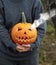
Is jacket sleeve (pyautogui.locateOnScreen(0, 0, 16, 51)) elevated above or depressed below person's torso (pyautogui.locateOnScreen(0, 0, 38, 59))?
below

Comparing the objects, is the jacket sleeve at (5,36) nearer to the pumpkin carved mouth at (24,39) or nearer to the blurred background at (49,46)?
the pumpkin carved mouth at (24,39)

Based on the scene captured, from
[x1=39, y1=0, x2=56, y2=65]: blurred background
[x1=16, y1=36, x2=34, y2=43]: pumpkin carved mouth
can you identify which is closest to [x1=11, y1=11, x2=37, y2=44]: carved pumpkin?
[x1=16, y1=36, x2=34, y2=43]: pumpkin carved mouth

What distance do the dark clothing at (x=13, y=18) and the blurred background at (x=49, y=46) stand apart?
1.16 m

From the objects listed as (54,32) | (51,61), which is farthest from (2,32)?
(54,32)

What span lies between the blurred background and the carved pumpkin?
1.27 m

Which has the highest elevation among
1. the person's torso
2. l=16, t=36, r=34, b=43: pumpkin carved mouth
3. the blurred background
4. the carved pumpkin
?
the person's torso

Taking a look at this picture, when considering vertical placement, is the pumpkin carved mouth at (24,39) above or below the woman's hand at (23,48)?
above

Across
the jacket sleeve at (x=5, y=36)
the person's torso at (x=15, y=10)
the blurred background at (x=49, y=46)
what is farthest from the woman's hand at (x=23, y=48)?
the blurred background at (x=49, y=46)

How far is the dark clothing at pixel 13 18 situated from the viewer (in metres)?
2.85

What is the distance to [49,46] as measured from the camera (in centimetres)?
489

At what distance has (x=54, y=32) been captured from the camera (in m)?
5.44

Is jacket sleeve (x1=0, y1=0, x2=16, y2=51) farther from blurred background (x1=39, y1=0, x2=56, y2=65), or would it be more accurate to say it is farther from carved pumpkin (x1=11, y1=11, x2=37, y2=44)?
blurred background (x1=39, y1=0, x2=56, y2=65)

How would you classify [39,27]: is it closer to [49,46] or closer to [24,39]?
[24,39]

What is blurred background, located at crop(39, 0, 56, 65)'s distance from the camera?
14.7 feet
